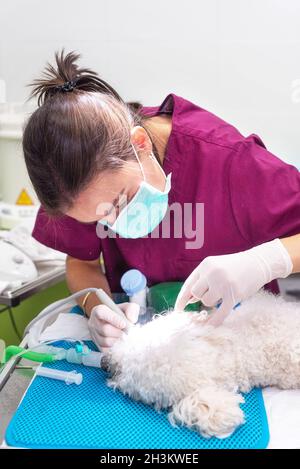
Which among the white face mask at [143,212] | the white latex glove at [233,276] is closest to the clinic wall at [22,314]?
the white face mask at [143,212]

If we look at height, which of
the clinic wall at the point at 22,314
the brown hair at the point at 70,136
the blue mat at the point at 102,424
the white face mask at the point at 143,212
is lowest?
the clinic wall at the point at 22,314

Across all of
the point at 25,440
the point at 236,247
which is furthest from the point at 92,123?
the point at 25,440

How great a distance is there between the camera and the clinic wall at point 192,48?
6.45ft

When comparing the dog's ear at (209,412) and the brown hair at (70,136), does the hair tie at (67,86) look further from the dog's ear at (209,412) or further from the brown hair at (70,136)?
the dog's ear at (209,412)

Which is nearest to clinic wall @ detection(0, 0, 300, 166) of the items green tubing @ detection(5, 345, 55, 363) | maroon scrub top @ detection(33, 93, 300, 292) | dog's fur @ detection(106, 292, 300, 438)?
maroon scrub top @ detection(33, 93, 300, 292)

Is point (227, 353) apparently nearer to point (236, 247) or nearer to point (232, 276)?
point (232, 276)

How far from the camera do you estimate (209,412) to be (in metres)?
0.78

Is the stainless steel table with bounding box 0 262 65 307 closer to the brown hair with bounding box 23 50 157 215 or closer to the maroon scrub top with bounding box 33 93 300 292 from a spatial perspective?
the maroon scrub top with bounding box 33 93 300 292

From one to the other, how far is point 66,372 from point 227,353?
36 cm

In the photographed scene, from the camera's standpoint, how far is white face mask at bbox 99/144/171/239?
1102 millimetres

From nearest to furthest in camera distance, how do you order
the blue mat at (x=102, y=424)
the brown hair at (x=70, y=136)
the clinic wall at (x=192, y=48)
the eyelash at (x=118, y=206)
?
the blue mat at (x=102, y=424), the brown hair at (x=70, y=136), the eyelash at (x=118, y=206), the clinic wall at (x=192, y=48)

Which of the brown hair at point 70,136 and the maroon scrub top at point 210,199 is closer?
the brown hair at point 70,136

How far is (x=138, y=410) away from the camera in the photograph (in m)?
0.85

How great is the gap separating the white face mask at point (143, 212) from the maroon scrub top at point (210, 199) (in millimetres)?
90
